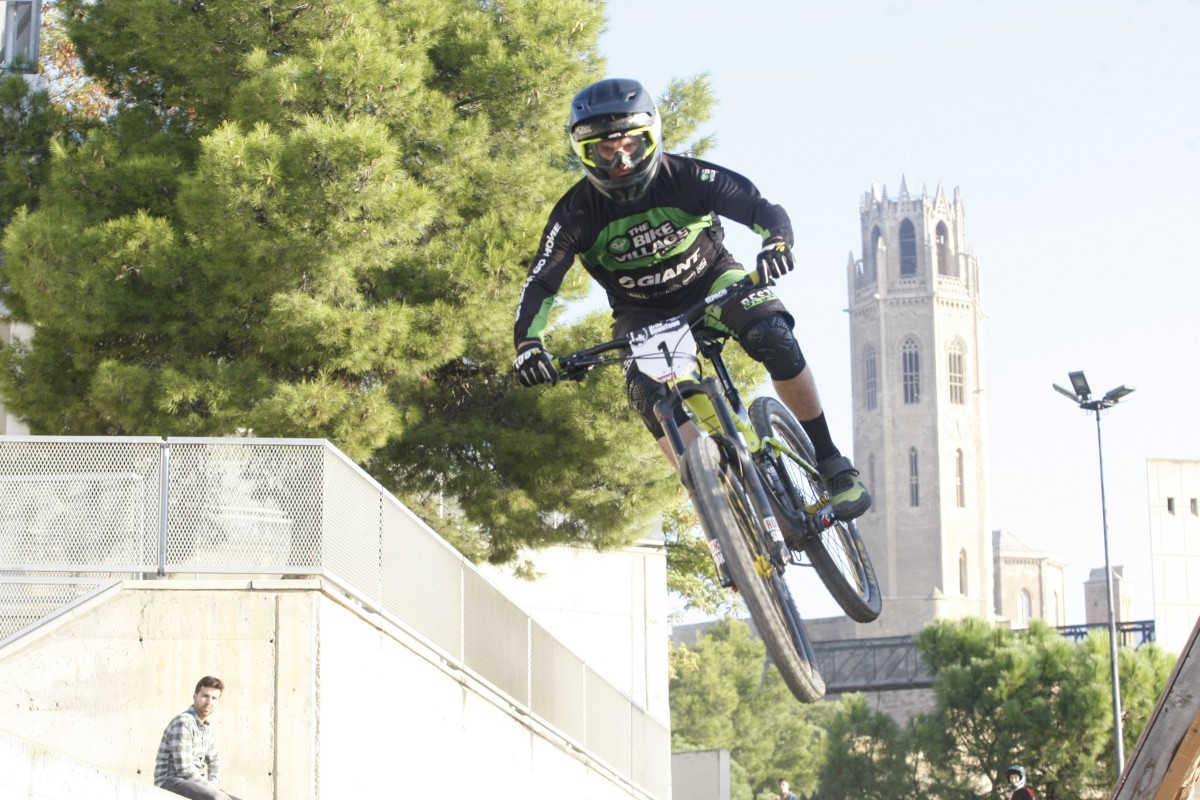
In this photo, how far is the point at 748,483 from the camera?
810 cm

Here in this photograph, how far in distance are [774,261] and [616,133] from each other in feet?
3.33

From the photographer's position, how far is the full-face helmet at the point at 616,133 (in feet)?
26.2

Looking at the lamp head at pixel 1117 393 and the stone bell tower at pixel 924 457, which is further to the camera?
the stone bell tower at pixel 924 457

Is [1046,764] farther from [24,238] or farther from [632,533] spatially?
[24,238]

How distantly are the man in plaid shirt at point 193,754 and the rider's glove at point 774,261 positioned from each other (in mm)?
5782

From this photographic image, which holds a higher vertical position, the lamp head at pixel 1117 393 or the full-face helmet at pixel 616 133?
the lamp head at pixel 1117 393

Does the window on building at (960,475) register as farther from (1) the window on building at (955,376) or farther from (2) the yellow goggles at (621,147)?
(2) the yellow goggles at (621,147)

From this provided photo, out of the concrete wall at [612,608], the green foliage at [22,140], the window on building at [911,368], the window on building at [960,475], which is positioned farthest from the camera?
the window on building at [911,368]

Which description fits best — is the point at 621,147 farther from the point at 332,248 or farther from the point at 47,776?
the point at 332,248

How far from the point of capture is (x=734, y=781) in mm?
90500

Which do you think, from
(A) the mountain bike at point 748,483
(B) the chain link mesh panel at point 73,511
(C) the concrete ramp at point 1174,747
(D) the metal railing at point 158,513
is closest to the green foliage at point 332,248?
(D) the metal railing at point 158,513

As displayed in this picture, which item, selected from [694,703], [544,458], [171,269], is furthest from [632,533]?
[694,703]

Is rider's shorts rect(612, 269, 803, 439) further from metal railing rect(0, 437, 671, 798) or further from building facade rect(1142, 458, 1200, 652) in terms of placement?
building facade rect(1142, 458, 1200, 652)

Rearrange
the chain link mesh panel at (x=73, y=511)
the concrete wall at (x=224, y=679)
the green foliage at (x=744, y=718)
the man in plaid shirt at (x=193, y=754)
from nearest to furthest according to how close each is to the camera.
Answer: the man in plaid shirt at (x=193, y=754) < the concrete wall at (x=224, y=679) < the chain link mesh panel at (x=73, y=511) < the green foliage at (x=744, y=718)
